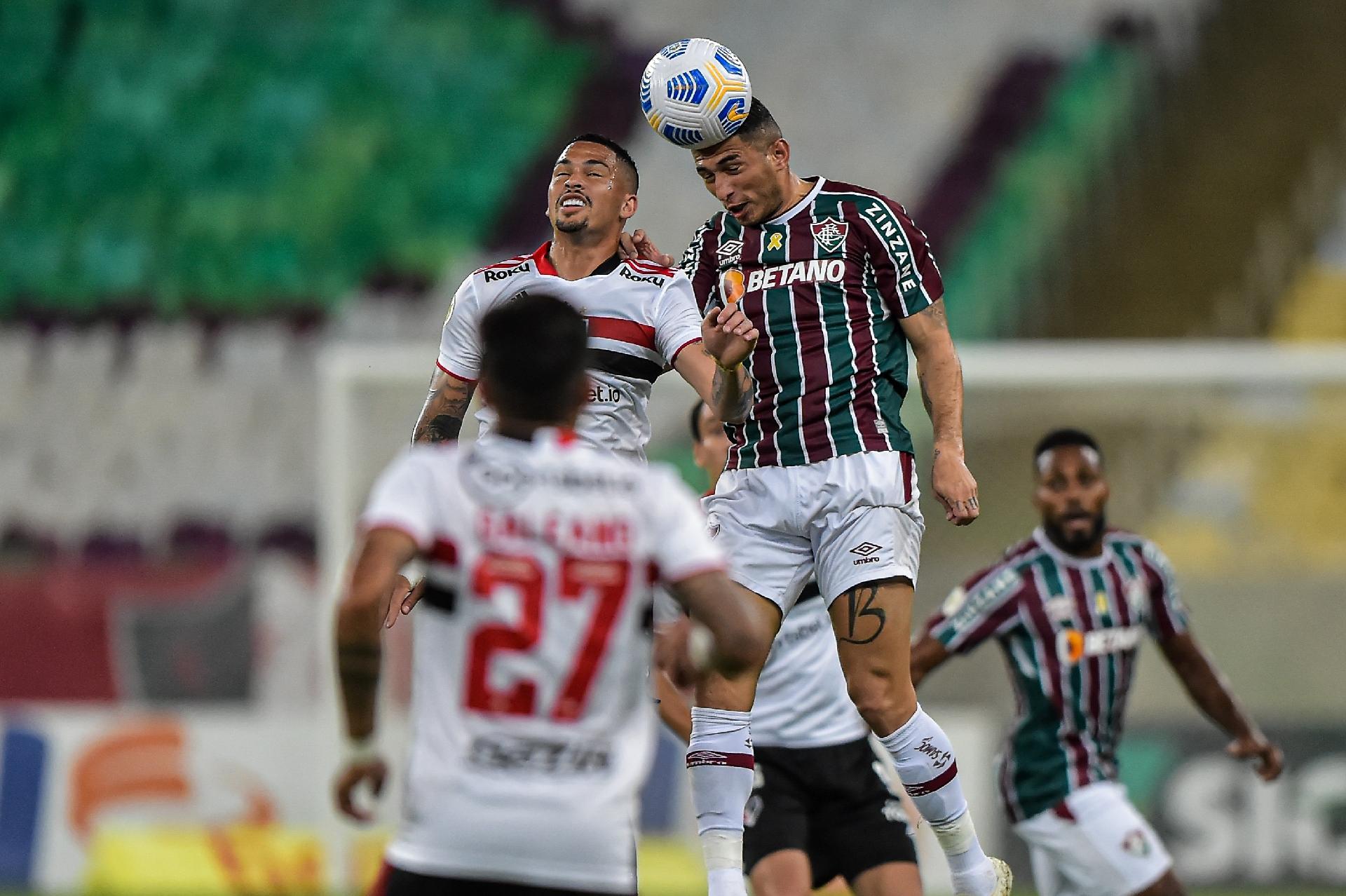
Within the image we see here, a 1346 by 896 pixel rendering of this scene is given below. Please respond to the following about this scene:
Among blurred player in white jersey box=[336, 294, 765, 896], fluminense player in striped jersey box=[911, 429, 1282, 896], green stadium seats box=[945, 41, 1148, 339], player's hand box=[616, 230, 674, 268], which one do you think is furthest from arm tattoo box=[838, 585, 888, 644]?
green stadium seats box=[945, 41, 1148, 339]

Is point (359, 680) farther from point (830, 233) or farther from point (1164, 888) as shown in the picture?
point (1164, 888)

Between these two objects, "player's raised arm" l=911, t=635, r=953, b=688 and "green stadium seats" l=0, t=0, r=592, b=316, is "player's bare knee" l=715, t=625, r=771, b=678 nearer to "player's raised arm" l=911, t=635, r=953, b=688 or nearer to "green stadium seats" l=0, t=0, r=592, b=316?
"player's raised arm" l=911, t=635, r=953, b=688

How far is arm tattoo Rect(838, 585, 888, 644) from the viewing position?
5809mm

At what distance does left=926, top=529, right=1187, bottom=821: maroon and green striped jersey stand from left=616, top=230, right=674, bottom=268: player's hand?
1996 millimetres

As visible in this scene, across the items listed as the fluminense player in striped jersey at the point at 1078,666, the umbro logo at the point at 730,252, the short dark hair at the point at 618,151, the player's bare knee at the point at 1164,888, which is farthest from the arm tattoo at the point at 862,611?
the player's bare knee at the point at 1164,888

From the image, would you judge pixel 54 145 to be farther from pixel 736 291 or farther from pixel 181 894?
pixel 736 291

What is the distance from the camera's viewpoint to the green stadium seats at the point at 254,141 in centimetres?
1684

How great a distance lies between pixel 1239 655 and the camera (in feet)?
41.5

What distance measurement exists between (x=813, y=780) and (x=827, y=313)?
205 cm

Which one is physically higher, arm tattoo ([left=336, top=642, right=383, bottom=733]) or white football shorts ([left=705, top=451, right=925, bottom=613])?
white football shorts ([left=705, top=451, right=925, bottom=613])

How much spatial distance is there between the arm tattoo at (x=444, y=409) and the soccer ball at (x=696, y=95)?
107cm

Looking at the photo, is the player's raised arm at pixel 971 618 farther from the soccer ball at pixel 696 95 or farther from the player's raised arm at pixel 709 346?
the soccer ball at pixel 696 95

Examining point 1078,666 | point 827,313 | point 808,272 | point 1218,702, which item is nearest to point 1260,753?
point 1218,702

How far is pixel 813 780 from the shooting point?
724 cm
